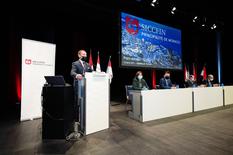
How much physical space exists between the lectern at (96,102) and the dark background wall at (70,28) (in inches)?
109

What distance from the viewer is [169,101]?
3.82 metres

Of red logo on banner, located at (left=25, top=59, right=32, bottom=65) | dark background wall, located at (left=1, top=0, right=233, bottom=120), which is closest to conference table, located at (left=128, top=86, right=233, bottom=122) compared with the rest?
red logo on banner, located at (left=25, top=59, right=32, bottom=65)

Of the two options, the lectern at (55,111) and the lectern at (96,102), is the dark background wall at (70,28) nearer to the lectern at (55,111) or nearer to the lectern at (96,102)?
the lectern at (55,111)

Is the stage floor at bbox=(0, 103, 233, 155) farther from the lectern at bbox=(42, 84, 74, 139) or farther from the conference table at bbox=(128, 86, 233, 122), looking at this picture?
the conference table at bbox=(128, 86, 233, 122)

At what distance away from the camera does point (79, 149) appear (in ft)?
6.73

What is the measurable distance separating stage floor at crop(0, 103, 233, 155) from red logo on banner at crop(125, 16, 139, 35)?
3.18 metres

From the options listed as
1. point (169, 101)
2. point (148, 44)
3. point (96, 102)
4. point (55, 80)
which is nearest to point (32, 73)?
point (55, 80)

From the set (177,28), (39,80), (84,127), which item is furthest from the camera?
(177,28)

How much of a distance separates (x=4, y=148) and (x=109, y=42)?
576 cm

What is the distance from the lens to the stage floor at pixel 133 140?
6.56 feet

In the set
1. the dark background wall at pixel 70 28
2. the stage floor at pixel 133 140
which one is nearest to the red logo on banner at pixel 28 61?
the stage floor at pixel 133 140

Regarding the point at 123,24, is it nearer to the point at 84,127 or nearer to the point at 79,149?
the point at 84,127

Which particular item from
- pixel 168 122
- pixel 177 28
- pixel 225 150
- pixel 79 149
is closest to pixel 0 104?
pixel 79 149

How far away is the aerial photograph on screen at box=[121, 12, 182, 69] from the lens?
5.01 m
